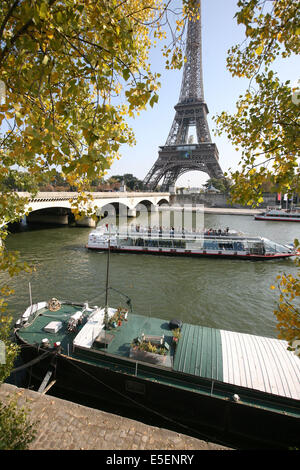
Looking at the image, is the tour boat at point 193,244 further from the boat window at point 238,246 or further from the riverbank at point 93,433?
the riverbank at point 93,433

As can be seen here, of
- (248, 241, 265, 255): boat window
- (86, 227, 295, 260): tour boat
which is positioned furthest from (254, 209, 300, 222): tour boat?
(248, 241, 265, 255): boat window

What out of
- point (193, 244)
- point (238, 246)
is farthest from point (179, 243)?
point (238, 246)

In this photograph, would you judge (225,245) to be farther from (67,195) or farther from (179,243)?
(67,195)

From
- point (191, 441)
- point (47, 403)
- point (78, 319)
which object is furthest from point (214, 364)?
point (78, 319)

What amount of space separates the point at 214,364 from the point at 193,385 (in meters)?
0.82

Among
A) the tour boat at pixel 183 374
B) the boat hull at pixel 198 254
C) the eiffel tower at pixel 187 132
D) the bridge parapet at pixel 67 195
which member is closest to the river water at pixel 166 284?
the boat hull at pixel 198 254

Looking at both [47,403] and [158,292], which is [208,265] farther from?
[47,403]

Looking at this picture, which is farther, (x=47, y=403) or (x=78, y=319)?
(x=78, y=319)

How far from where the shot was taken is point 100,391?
759 centimetres

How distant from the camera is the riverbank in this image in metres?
3.93

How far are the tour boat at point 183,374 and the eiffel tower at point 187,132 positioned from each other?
258 ft

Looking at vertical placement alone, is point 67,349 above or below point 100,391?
above

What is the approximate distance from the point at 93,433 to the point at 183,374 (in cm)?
329

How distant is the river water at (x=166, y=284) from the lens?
43.2 feet
